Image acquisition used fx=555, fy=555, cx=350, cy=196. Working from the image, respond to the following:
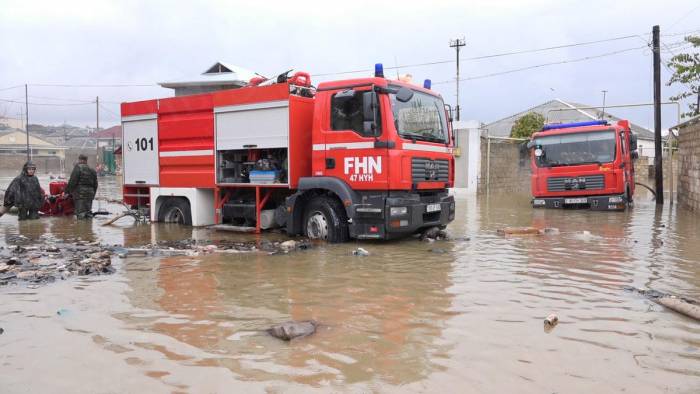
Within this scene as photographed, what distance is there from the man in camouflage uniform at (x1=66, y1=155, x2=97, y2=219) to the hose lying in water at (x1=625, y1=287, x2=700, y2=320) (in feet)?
38.6

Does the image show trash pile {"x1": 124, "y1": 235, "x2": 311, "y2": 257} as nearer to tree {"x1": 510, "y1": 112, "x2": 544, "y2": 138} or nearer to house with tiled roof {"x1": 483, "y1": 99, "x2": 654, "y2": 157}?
tree {"x1": 510, "y1": 112, "x2": 544, "y2": 138}

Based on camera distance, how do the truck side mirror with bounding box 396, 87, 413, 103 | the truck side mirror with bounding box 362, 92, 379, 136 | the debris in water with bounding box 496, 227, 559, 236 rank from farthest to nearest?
the debris in water with bounding box 496, 227, 559, 236
the truck side mirror with bounding box 362, 92, 379, 136
the truck side mirror with bounding box 396, 87, 413, 103

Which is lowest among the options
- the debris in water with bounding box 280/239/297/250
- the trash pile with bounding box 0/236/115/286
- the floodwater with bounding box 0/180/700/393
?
the floodwater with bounding box 0/180/700/393

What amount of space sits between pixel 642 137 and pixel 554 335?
49912mm

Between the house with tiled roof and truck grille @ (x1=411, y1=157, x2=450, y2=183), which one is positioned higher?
the house with tiled roof

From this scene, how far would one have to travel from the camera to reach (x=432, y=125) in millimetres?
8812

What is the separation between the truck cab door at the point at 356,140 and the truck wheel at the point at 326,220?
49cm

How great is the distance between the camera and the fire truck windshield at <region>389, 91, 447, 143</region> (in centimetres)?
809

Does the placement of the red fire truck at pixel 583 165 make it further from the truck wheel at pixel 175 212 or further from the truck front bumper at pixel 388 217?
the truck wheel at pixel 175 212

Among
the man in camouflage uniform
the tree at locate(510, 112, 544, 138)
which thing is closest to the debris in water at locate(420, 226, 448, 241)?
the man in camouflage uniform

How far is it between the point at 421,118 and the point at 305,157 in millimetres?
1998

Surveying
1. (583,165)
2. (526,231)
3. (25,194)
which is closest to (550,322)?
(526,231)

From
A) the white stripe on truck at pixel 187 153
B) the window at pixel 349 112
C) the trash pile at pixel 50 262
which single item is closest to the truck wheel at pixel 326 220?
the window at pixel 349 112

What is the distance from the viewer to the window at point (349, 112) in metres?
8.09
